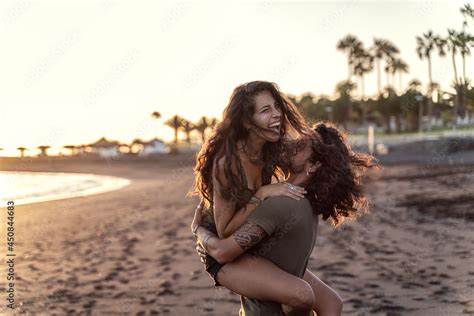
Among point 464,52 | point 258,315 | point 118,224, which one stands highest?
point 464,52

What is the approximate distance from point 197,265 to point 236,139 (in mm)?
6822

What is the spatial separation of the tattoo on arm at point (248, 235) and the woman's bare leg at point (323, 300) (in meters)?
0.59

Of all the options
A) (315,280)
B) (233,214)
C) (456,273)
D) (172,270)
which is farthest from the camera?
(172,270)

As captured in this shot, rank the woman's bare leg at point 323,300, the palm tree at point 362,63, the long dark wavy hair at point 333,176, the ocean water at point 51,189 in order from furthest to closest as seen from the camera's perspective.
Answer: the palm tree at point 362,63
the ocean water at point 51,189
the woman's bare leg at point 323,300
the long dark wavy hair at point 333,176

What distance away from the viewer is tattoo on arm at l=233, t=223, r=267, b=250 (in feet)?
10.4

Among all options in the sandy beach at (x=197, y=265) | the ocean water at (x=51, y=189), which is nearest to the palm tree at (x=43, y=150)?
the ocean water at (x=51, y=189)

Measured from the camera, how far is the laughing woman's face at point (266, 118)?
325 cm

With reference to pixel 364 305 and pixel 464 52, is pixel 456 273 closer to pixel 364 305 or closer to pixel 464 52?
pixel 364 305

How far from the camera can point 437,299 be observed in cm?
677

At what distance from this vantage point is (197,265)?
982 centimetres

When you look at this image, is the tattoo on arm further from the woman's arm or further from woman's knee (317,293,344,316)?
woman's knee (317,293,344,316)

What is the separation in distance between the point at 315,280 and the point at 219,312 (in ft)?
11.3

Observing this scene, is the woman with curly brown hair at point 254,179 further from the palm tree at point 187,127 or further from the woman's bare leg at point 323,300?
the palm tree at point 187,127

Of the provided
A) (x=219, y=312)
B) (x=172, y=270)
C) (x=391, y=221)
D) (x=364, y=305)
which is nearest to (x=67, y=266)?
(x=172, y=270)
